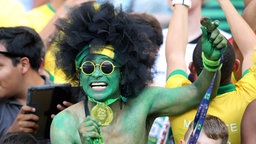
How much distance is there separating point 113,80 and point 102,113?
19 cm

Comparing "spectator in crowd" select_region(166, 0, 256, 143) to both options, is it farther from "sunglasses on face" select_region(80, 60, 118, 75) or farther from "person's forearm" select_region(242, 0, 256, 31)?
"person's forearm" select_region(242, 0, 256, 31)

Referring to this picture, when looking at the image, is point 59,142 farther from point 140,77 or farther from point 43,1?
point 43,1

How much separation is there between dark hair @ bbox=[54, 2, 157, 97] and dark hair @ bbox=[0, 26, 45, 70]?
1.00 m

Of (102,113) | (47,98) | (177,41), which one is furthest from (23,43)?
(102,113)

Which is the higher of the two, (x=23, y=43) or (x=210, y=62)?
(x=23, y=43)

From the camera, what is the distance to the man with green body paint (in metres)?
A: 3.97

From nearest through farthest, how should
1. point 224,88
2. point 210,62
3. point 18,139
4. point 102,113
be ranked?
point 210,62
point 102,113
point 224,88
point 18,139

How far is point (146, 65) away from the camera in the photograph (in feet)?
13.5

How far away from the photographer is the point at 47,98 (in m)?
4.58

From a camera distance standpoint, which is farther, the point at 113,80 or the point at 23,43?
the point at 23,43

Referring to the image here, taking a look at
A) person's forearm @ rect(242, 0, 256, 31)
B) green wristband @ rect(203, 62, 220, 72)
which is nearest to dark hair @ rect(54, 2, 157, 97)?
green wristband @ rect(203, 62, 220, 72)

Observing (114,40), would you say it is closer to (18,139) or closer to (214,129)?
(214,129)

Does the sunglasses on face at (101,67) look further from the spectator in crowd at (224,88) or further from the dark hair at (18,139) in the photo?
the dark hair at (18,139)

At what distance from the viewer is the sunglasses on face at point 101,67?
3.97 meters
